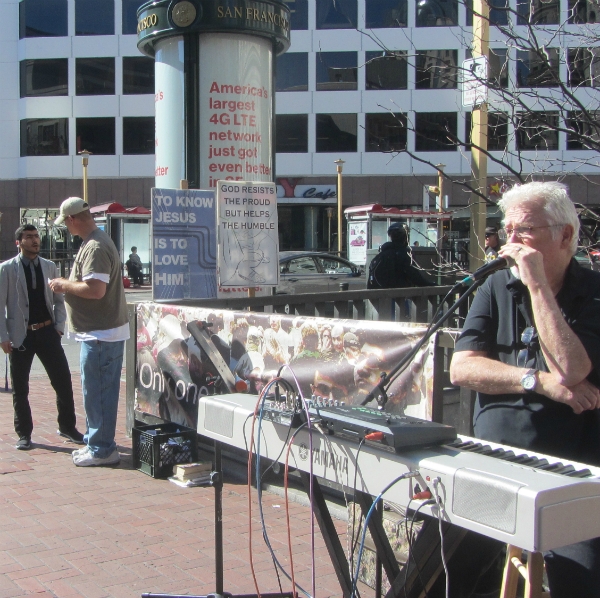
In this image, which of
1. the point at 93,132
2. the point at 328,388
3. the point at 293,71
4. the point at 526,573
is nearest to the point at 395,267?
the point at 328,388

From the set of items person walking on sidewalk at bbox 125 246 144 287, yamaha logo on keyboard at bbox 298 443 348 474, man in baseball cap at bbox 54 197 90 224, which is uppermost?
man in baseball cap at bbox 54 197 90 224

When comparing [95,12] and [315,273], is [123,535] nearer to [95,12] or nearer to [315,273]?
[315,273]

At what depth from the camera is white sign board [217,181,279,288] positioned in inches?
312

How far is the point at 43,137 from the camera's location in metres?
42.0

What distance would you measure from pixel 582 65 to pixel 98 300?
3.71 m

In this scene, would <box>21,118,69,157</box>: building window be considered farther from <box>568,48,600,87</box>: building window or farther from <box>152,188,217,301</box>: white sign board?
<box>568,48,600,87</box>: building window

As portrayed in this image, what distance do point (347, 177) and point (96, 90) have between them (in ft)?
44.9

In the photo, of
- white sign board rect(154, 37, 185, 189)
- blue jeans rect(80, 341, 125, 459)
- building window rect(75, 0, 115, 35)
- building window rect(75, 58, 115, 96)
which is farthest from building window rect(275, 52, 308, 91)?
blue jeans rect(80, 341, 125, 459)

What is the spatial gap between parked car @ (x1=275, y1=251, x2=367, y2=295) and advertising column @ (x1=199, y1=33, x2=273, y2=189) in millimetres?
9657

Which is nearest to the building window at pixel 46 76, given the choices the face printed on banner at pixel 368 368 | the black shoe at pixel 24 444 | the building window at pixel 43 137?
the building window at pixel 43 137

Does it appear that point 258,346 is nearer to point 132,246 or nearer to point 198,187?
point 198,187

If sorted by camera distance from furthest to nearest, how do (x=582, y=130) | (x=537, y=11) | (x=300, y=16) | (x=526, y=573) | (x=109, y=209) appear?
(x=300, y=16), (x=109, y=209), (x=582, y=130), (x=537, y=11), (x=526, y=573)

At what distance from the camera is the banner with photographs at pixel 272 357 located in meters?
4.13

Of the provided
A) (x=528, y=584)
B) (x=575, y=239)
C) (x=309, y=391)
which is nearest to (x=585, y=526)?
(x=528, y=584)
